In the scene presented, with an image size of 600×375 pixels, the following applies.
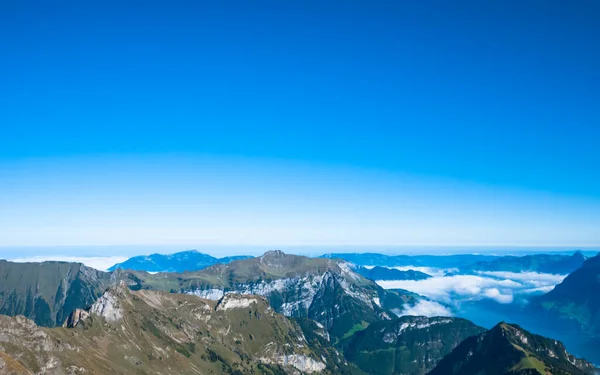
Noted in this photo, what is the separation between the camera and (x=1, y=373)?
180875 millimetres
